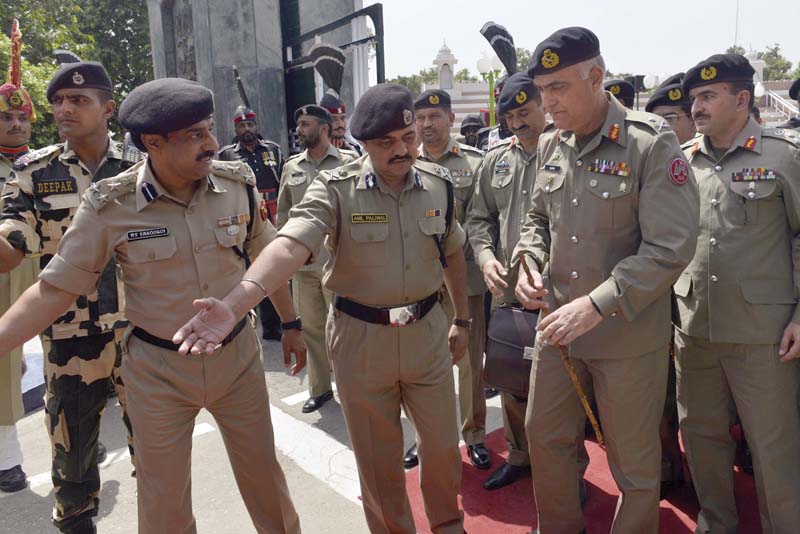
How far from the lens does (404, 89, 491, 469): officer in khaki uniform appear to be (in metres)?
3.96

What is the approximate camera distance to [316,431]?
4516mm

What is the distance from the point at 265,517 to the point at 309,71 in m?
8.73

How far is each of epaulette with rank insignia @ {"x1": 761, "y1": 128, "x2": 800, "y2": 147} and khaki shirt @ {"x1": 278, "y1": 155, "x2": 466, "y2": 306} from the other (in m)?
1.53

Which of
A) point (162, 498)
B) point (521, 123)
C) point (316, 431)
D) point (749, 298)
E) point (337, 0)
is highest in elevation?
point (337, 0)

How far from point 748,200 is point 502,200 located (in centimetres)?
142

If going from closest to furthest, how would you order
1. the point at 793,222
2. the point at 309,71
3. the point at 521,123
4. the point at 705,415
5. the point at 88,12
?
the point at 793,222, the point at 705,415, the point at 521,123, the point at 309,71, the point at 88,12

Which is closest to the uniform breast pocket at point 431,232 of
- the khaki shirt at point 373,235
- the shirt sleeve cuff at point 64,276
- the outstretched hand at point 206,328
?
the khaki shirt at point 373,235

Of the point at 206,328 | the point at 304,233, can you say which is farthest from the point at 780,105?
the point at 206,328

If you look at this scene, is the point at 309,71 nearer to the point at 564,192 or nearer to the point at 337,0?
the point at 337,0

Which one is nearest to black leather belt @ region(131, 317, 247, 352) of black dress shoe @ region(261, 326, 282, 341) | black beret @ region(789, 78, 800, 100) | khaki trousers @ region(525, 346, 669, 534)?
khaki trousers @ region(525, 346, 669, 534)

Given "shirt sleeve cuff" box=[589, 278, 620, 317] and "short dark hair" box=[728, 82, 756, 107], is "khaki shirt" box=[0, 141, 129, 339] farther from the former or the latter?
"short dark hair" box=[728, 82, 756, 107]

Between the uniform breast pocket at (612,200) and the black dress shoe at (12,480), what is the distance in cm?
362

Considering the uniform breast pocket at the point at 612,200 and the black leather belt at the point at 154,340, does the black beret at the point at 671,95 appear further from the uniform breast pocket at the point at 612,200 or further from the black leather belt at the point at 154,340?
the black leather belt at the point at 154,340

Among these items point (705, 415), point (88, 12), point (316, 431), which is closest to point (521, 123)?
point (705, 415)
